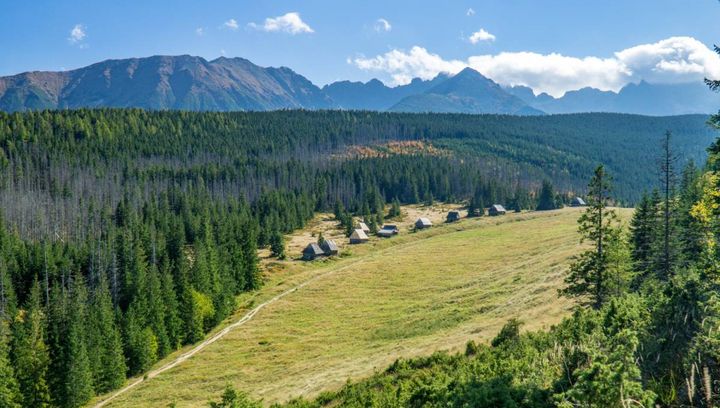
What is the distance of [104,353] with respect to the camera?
54469 mm

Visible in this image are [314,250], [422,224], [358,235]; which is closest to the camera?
[314,250]

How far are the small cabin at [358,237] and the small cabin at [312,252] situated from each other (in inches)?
607

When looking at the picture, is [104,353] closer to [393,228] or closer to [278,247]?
[278,247]

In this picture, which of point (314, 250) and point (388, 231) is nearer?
point (314, 250)

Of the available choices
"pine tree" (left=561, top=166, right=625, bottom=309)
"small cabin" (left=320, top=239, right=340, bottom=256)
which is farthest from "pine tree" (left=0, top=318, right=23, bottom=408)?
"small cabin" (left=320, top=239, right=340, bottom=256)

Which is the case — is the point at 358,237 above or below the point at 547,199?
below

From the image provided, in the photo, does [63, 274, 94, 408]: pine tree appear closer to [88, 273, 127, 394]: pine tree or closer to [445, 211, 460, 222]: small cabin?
[88, 273, 127, 394]: pine tree

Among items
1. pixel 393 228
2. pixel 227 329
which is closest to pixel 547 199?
pixel 393 228

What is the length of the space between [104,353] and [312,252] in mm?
55522

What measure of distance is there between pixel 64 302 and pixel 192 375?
19054 millimetres

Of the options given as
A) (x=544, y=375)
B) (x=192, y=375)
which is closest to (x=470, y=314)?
(x=192, y=375)

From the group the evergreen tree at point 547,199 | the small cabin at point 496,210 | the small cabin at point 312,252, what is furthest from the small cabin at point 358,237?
the evergreen tree at point 547,199

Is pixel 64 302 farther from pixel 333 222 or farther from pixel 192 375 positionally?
pixel 333 222

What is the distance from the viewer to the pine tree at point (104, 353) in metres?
53.0
